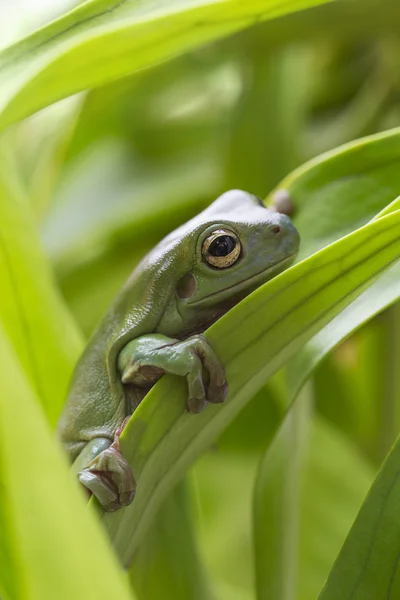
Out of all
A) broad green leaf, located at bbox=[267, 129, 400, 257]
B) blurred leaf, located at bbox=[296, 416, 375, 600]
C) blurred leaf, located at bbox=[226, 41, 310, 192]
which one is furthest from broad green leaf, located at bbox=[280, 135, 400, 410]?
blurred leaf, located at bbox=[226, 41, 310, 192]

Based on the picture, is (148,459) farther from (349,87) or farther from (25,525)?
(349,87)

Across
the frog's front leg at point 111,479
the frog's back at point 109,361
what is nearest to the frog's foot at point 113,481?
the frog's front leg at point 111,479

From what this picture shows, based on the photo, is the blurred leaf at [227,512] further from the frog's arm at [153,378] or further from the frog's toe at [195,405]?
the frog's toe at [195,405]

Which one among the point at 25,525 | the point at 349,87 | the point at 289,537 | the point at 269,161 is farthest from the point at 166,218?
the point at 25,525

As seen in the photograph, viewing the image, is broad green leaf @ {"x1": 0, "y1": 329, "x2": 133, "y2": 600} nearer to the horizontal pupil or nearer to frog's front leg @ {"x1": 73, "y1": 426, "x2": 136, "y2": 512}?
frog's front leg @ {"x1": 73, "y1": 426, "x2": 136, "y2": 512}

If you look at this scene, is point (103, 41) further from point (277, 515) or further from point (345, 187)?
point (277, 515)

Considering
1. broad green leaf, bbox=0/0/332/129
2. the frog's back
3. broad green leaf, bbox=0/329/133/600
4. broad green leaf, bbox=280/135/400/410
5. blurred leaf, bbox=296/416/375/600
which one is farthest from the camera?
blurred leaf, bbox=296/416/375/600

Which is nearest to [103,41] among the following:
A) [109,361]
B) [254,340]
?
[254,340]
